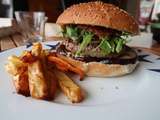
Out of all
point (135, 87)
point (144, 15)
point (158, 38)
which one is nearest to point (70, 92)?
point (135, 87)

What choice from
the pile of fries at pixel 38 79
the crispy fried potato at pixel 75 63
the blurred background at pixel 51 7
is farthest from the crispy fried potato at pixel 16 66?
the blurred background at pixel 51 7

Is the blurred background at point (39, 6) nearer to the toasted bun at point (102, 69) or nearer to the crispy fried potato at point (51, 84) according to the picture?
the toasted bun at point (102, 69)

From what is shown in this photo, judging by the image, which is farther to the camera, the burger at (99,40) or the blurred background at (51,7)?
the blurred background at (51,7)

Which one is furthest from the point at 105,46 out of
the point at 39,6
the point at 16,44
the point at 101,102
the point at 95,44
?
the point at 39,6

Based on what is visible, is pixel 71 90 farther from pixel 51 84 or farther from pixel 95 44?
pixel 95 44

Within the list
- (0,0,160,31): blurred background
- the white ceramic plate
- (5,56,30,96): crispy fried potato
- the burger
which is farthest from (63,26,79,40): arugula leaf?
(0,0,160,31): blurred background

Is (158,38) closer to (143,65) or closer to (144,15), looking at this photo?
(143,65)

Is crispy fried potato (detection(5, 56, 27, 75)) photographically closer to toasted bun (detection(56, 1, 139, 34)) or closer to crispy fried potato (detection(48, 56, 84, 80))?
crispy fried potato (detection(48, 56, 84, 80))
